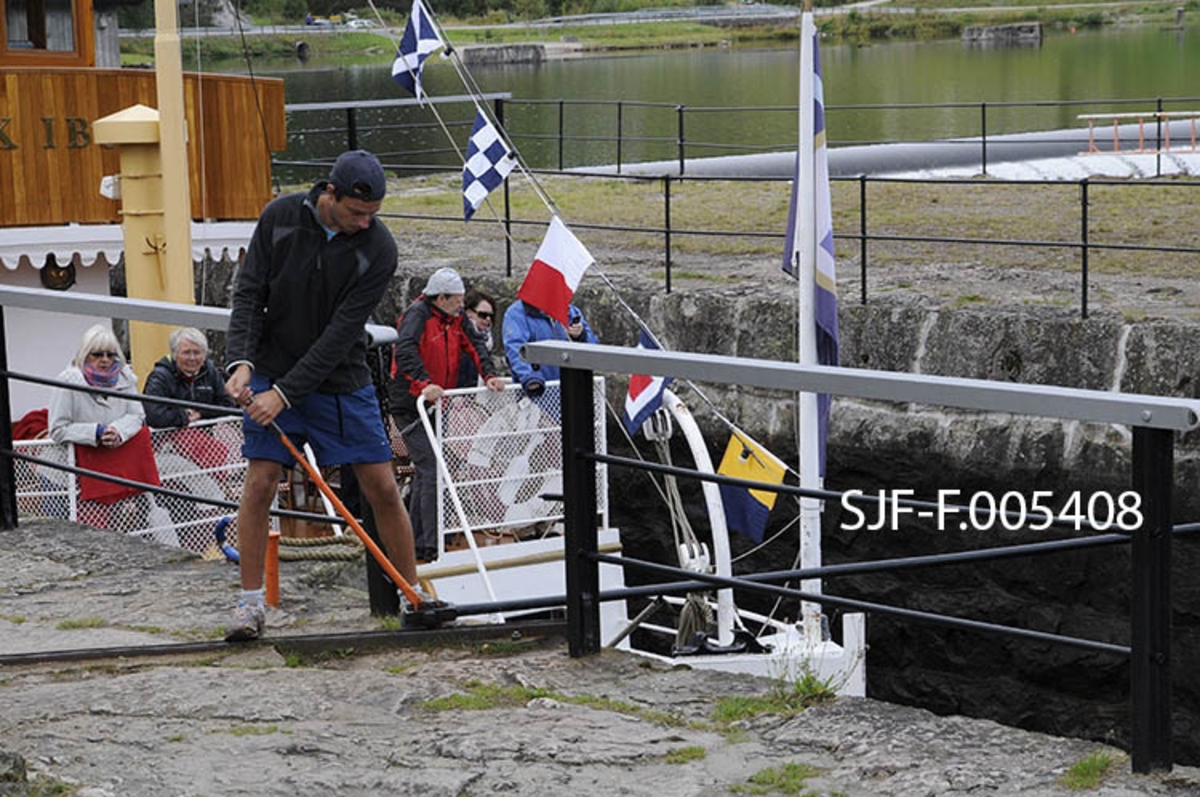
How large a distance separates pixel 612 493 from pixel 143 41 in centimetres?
5011

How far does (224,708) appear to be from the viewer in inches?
204

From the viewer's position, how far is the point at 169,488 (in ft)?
31.0

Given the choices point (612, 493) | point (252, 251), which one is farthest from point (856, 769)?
point (612, 493)

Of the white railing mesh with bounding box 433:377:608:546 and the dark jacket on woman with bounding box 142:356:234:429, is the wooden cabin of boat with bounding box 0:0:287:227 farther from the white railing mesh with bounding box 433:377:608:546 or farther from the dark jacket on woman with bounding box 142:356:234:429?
the dark jacket on woman with bounding box 142:356:234:429

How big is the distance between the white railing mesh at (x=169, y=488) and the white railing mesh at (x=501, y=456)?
1.21m

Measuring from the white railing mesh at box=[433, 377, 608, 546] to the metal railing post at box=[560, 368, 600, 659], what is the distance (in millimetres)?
5113

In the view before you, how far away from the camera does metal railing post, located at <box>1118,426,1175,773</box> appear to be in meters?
4.28

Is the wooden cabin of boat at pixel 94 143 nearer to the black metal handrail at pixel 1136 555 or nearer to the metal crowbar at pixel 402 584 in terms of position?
the metal crowbar at pixel 402 584

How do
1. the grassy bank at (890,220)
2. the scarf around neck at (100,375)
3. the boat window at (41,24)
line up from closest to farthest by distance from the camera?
the scarf around neck at (100,375)
the boat window at (41,24)
the grassy bank at (890,220)

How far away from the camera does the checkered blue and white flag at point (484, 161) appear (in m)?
13.1

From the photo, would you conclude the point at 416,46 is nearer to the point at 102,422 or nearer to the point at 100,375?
the point at 102,422

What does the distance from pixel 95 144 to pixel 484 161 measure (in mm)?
3031

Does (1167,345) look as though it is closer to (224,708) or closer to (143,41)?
(224,708)

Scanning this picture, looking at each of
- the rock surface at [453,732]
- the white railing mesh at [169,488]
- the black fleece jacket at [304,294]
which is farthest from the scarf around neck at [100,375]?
the black fleece jacket at [304,294]
